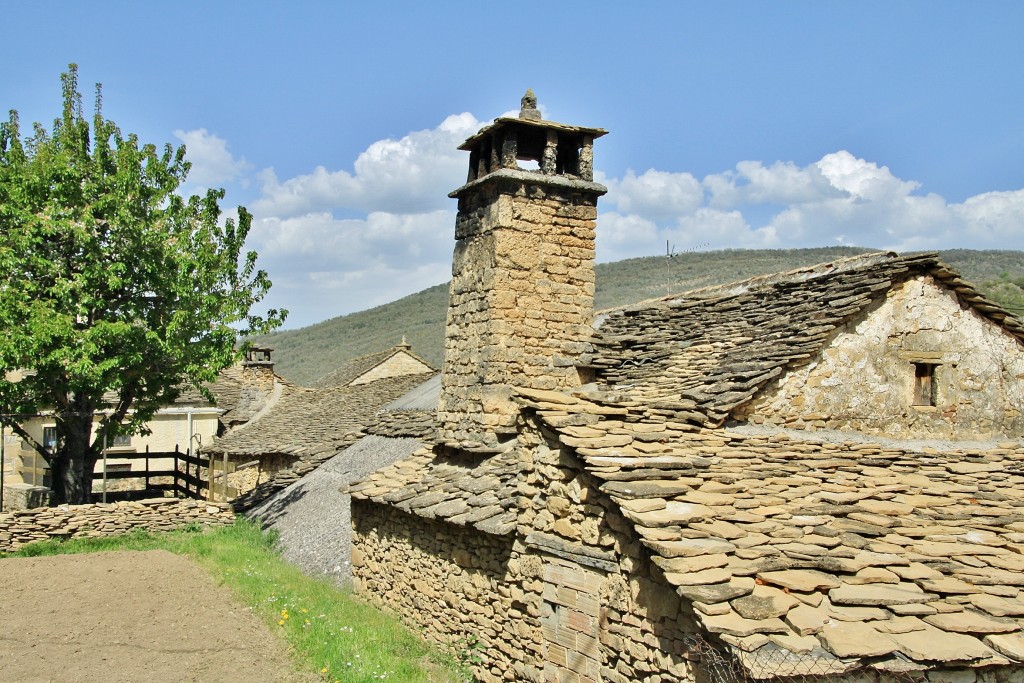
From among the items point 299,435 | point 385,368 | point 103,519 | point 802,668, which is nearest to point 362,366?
point 385,368

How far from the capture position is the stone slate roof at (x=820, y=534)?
226 inches

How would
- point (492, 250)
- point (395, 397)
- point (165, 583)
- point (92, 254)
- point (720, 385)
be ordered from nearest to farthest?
point (720, 385) < point (492, 250) < point (165, 583) < point (92, 254) < point (395, 397)

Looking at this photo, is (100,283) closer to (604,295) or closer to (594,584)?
(594,584)

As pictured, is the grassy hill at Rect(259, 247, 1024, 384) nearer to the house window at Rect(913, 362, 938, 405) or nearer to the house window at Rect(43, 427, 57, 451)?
the house window at Rect(43, 427, 57, 451)

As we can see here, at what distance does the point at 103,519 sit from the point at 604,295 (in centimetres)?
4435

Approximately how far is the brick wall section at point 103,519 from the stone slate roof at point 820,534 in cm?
1129

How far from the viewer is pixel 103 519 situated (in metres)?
16.6

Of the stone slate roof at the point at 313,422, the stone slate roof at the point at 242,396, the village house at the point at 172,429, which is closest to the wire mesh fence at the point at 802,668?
the stone slate roof at the point at 313,422

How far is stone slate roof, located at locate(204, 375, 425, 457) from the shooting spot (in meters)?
21.1

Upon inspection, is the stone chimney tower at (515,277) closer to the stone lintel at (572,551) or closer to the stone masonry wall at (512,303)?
the stone masonry wall at (512,303)

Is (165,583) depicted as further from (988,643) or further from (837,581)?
(988,643)

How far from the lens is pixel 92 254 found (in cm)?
1575

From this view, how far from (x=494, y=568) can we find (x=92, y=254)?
34.8 ft

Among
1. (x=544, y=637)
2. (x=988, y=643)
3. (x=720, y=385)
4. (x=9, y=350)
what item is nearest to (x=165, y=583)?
(x=9, y=350)
